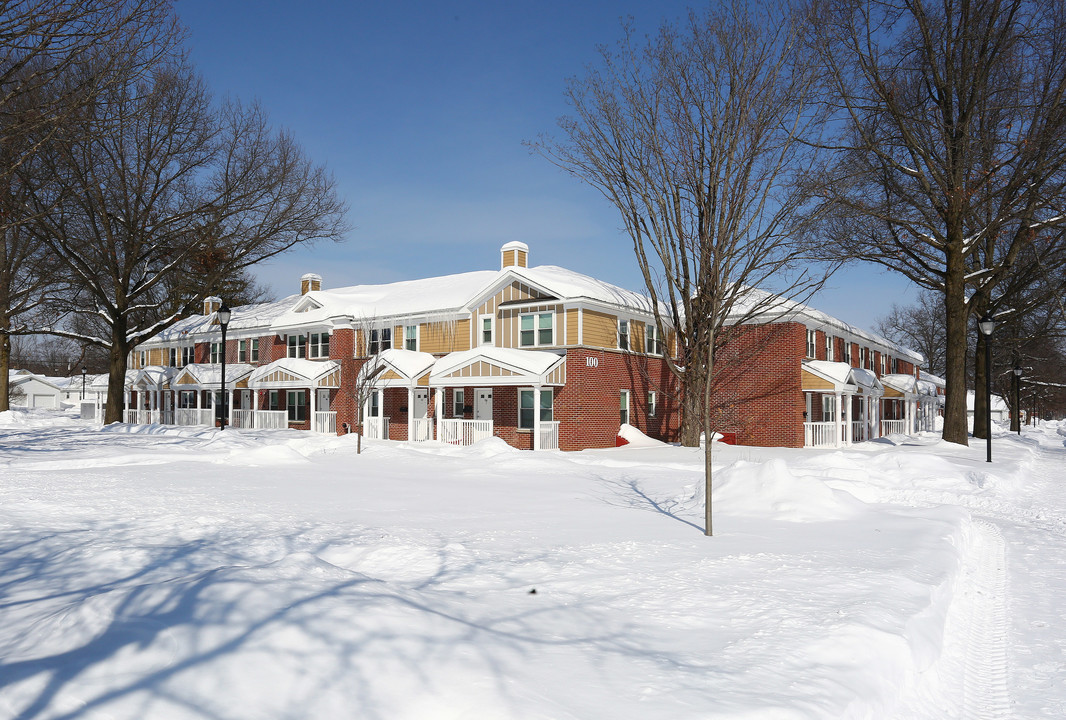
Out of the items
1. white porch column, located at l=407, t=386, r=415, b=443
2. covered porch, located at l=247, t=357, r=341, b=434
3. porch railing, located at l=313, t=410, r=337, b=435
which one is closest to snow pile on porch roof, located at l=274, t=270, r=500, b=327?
covered porch, located at l=247, t=357, r=341, b=434

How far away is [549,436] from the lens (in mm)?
28047

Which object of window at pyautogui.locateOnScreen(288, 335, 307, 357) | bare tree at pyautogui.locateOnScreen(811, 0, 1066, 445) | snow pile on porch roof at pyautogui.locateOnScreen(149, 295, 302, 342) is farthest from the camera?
snow pile on porch roof at pyautogui.locateOnScreen(149, 295, 302, 342)

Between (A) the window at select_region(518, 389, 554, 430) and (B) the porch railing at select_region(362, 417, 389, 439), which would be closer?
(A) the window at select_region(518, 389, 554, 430)

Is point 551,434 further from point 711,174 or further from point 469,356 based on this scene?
point 711,174

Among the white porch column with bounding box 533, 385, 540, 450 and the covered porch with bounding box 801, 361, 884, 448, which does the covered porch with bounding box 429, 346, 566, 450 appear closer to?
the white porch column with bounding box 533, 385, 540, 450

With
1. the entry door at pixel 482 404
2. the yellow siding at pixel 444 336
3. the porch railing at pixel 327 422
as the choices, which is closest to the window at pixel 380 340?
the yellow siding at pixel 444 336

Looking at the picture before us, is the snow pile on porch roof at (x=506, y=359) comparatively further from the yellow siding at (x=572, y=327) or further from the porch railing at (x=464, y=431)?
the porch railing at (x=464, y=431)

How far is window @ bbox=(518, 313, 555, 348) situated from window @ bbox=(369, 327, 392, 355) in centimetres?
807

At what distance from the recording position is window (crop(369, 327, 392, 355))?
1395 inches

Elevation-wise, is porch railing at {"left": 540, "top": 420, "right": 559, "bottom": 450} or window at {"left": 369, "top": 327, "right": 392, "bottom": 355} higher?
window at {"left": 369, "top": 327, "right": 392, "bottom": 355}

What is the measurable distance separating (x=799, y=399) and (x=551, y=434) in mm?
10349

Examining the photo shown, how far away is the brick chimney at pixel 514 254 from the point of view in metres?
33.0

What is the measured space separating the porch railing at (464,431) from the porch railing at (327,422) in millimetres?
8530

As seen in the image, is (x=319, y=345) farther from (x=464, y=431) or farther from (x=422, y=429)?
(x=464, y=431)
